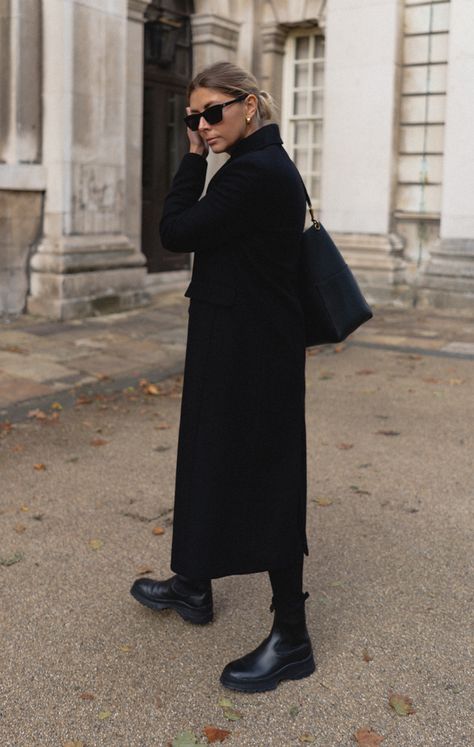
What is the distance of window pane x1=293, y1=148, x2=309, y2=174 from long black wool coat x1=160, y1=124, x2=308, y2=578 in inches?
436

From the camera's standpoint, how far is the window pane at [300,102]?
43.9 ft

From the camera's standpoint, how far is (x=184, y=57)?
41.1ft

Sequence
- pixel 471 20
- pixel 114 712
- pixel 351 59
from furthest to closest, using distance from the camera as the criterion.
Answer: pixel 351 59 → pixel 471 20 → pixel 114 712

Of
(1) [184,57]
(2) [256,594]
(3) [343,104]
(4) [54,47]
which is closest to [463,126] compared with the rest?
(3) [343,104]

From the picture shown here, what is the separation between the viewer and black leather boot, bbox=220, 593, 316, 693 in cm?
273

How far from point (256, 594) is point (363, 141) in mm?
9452

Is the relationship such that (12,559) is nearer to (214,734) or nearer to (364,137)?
(214,734)

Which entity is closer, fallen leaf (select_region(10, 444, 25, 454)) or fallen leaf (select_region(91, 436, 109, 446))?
fallen leaf (select_region(10, 444, 25, 454))

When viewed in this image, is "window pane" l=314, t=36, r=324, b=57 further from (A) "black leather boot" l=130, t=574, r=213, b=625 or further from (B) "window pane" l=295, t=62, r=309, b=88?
(A) "black leather boot" l=130, t=574, r=213, b=625

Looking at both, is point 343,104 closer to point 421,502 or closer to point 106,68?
point 106,68

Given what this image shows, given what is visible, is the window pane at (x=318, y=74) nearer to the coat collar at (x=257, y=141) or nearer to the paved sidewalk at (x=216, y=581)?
the paved sidewalk at (x=216, y=581)

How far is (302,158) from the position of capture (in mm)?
13531

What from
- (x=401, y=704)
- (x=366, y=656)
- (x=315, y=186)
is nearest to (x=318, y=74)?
(x=315, y=186)

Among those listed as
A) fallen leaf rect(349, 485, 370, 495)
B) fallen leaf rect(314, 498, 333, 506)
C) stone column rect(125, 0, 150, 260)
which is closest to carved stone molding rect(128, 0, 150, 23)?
stone column rect(125, 0, 150, 260)
